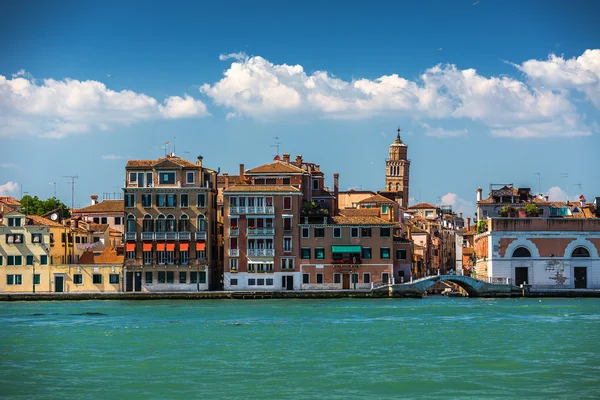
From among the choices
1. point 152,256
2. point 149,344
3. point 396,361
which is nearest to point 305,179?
point 152,256

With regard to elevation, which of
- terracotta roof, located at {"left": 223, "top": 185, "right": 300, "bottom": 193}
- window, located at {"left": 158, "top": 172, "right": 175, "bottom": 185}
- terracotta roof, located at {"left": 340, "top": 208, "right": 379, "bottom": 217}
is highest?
window, located at {"left": 158, "top": 172, "right": 175, "bottom": 185}

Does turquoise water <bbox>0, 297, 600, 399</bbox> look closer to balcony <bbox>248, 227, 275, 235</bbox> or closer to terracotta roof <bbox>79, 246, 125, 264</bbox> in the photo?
balcony <bbox>248, 227, 275, 235</bbox>

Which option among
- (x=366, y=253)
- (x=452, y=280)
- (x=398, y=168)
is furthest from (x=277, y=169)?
(x=398, y=168)

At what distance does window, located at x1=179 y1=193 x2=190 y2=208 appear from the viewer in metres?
70.1

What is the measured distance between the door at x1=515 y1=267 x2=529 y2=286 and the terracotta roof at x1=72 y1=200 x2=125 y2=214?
29.8 meters

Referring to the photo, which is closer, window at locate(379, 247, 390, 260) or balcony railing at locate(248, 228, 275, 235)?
balcony railing at locate(248, 228, 275, 235)

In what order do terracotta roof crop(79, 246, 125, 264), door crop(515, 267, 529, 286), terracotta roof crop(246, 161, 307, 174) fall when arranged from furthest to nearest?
terracotta roof crop(246, 161, 307, 174) < terracotta roof crop(79, 246, 125, 264) < door crop(515, 267, 529, 286)

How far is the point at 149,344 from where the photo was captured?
132 ft

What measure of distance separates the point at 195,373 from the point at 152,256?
3820 centimetres

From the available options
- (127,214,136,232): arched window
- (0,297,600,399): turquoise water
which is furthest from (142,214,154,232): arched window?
(0,297,600,399): turquoise water

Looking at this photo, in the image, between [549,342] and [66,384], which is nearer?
[66,384]

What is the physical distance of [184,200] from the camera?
70.2 meters

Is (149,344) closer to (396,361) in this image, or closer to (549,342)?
(396,361)

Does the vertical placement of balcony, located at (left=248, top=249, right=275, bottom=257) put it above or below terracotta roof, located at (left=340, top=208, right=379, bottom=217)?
below
